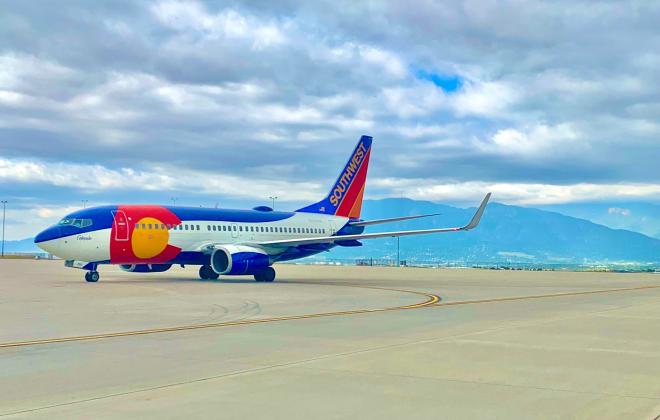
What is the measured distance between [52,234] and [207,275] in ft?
31.0

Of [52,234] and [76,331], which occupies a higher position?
[52,234]

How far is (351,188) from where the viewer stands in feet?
151

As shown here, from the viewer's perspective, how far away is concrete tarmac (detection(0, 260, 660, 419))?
7.51 m

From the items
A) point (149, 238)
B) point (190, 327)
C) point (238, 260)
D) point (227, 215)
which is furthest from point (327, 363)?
point (227, 215)

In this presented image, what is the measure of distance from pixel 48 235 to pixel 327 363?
26.1 m

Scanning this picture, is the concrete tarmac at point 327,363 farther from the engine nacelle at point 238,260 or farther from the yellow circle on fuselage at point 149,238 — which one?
the engine nacelle at point 238,260

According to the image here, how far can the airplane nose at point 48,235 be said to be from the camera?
32719 mm

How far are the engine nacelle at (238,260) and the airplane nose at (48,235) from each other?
758 centimetres

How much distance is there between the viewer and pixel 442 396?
8.07 m

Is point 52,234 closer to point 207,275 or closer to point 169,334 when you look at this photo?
point 207,275

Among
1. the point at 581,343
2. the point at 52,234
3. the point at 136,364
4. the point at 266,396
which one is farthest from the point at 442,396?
the point at 52,234

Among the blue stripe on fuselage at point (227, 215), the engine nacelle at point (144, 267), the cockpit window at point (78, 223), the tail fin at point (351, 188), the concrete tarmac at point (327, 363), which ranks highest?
the tail fin at point (351, 188)

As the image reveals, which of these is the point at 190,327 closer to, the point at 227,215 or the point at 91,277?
the point at 91,277

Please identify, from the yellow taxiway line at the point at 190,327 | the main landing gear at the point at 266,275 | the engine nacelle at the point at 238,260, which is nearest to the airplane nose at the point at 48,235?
the engine nacelle at the point at 238,260
